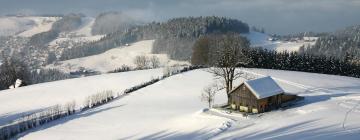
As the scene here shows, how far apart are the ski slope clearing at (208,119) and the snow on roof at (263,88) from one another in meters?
3.11

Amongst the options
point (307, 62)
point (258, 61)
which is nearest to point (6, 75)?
point (258, 61)

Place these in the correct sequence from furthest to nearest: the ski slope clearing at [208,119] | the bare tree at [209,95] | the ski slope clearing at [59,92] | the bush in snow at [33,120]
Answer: the ski slope clearing at [59,92], the bare tree at [209,95], the bush in snow at [33,120], the ski slope clearing at [208,119]

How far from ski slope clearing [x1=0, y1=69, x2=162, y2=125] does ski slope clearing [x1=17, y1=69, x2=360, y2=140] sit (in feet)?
52.1

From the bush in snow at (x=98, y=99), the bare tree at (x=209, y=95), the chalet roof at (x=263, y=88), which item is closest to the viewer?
the chalet roof at (x=263, y=88)

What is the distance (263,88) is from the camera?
6950 centimetres

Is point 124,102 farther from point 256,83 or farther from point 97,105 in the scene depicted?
point 256,83

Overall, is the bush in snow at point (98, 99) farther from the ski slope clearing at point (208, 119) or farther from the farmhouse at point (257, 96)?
the farmhouse at point (257, 96)

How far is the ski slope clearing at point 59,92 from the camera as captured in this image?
97438mm

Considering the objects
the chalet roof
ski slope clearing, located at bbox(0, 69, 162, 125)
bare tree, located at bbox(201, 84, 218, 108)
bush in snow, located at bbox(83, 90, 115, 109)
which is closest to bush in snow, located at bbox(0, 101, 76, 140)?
bush in snow, located at bbox(83, 90, 115, 109)

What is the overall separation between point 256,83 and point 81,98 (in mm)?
46509

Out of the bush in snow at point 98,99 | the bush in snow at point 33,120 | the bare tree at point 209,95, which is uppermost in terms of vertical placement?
the bare tree at point 209,95

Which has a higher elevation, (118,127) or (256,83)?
(256,83)

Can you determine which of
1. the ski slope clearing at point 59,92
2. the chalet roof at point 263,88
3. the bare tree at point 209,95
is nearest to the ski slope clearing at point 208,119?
the bare tree at point 209,95

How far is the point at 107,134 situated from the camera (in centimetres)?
6606
